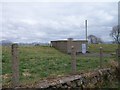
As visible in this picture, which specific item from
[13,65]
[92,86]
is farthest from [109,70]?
[13,65]

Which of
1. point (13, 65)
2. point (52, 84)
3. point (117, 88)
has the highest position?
point (13, 65)

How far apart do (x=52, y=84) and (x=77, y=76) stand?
6.53ft

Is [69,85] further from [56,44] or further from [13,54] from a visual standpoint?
[56,44]

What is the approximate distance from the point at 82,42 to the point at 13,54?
1296 inches

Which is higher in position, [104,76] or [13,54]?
[13,54]

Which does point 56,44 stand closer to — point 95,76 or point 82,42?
point 82,42

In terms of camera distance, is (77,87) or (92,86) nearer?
Answer: (77,87)

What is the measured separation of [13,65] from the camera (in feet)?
20.4

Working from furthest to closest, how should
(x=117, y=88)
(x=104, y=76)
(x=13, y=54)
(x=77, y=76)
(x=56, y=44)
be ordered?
(x=56, y=44) < (x=104, y=76) < (x=117, y=88) < (x=77, y=76) < (x=13, y=54)

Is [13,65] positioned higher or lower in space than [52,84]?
higher

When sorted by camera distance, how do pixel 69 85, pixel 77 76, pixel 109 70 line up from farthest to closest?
pixel 109 70 < pixel 77 76 < pixel 69 85

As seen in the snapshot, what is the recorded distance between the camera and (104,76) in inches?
427

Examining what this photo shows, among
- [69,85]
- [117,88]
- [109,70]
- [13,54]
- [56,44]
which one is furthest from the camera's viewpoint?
[56,44]

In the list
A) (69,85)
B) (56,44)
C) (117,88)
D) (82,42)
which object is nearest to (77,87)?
(69,85)
